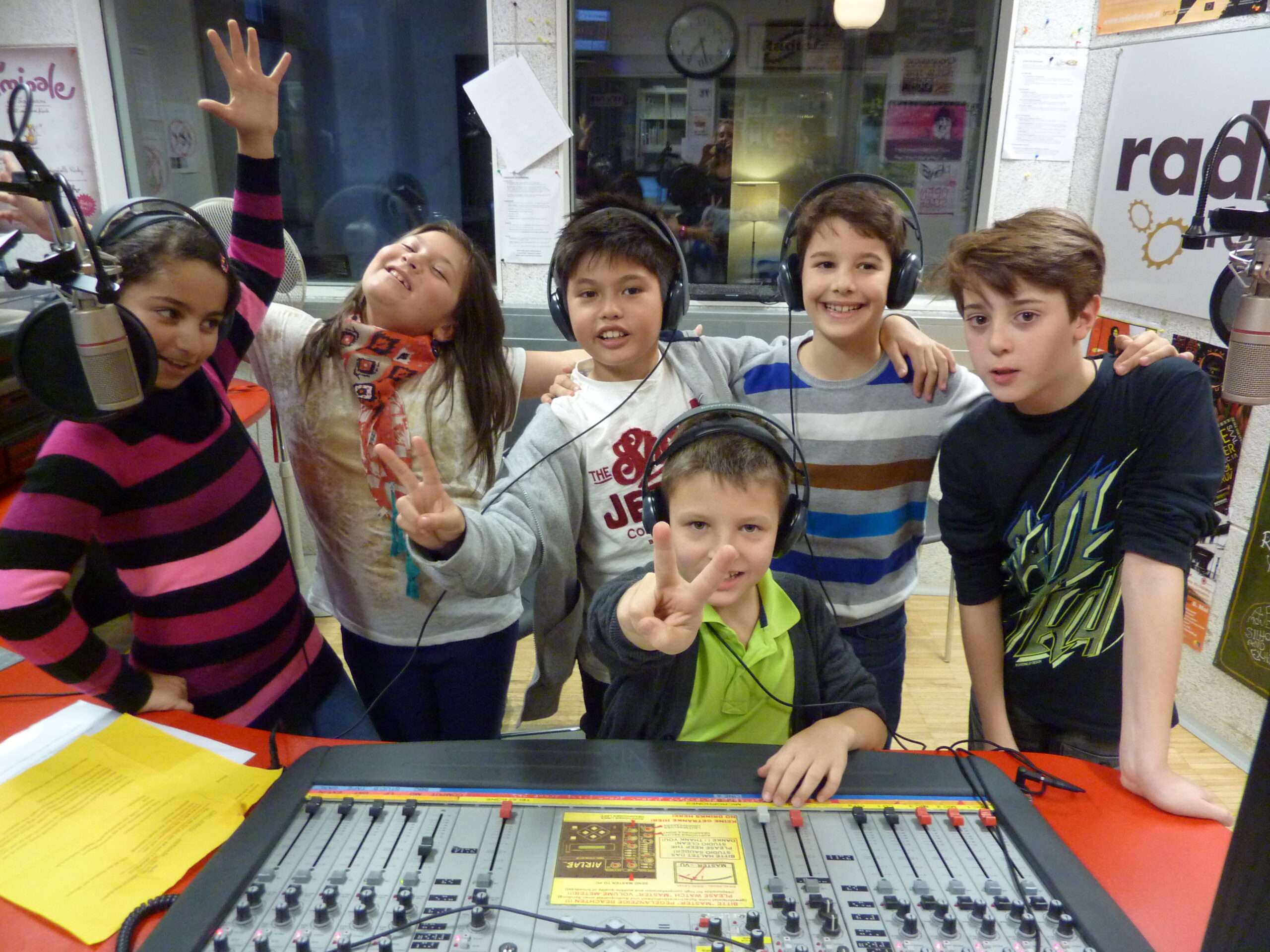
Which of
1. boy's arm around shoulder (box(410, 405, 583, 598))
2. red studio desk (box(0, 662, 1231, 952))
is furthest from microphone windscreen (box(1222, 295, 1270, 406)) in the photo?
boy's arm around shoulder (box(410, 405, 583, 598))

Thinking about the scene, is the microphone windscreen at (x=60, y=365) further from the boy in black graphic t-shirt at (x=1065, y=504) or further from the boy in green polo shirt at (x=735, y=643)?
the boy in black graphic t-shirt at (x=1065, y=504)

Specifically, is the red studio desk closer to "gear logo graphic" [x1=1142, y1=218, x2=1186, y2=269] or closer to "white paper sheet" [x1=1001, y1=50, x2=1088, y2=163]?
"gear logo graphic" [x1=1142, y1=218, x2=1186, y2=269]

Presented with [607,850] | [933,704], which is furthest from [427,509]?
[933,704]

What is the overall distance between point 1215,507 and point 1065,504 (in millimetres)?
1411

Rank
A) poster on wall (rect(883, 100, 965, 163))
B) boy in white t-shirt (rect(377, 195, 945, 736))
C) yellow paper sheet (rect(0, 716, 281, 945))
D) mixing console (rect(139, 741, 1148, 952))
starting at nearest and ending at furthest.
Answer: mixing console (rect(139, 741, 1148, 952)) < yellow paper sheet (rect(0, 716, 281, 945)) < boy in white t-shirt (rect(377, 195, 945, 736)) < poster on wall (rect(883, 100, 965, 163))

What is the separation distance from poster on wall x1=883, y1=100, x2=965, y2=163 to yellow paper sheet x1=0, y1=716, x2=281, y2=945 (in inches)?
115

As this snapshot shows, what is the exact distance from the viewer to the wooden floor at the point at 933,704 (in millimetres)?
2232

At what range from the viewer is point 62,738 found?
1037 millimetres

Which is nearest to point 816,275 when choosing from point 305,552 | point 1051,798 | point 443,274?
point 443,274

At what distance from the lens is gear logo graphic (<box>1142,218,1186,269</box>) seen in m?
2.29

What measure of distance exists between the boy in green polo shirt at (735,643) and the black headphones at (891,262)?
1.37 ft

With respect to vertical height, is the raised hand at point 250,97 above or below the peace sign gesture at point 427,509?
above

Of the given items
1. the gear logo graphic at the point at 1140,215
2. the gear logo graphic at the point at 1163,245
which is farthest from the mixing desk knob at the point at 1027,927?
the gear logo graphic at the point at 1140,215

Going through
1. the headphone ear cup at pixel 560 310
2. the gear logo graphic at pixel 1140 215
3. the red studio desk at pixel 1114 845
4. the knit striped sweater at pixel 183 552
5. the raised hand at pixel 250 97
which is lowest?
the red studio desk at pixel 1114 845
